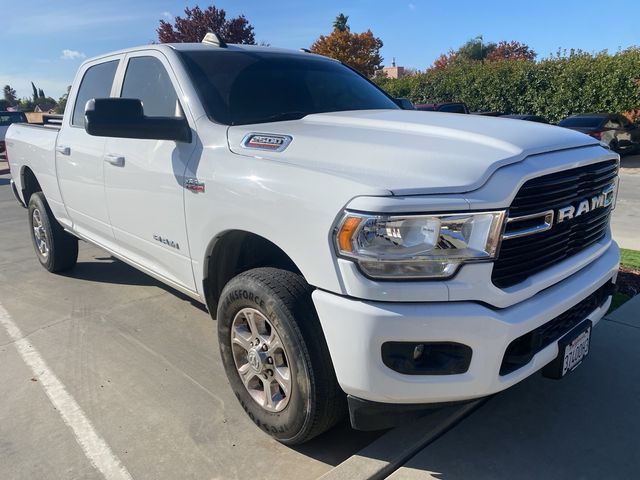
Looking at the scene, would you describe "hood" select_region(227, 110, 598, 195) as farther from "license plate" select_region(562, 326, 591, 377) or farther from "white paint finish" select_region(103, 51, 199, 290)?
"license plate" select_region(562, 326, 591, 377)

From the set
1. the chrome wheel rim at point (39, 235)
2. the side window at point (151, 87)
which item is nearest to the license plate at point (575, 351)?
the side window at point (151, 87)

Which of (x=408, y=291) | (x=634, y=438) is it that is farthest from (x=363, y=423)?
(x=634, y=438)

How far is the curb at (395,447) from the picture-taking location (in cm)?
245

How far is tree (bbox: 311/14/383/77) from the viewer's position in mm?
48125

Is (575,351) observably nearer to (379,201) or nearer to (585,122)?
(379,201)

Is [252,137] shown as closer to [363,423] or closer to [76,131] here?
[363,423]

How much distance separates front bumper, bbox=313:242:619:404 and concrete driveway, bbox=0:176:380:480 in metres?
0.77

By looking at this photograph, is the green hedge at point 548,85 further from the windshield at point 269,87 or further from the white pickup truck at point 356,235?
the white pickup truck at point 356,235

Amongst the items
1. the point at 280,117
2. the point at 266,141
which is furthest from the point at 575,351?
the point at 280,117

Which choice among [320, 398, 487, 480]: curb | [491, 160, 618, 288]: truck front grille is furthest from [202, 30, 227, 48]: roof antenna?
[320, 398, 487, 480]: curb

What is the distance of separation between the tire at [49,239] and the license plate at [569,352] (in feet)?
15.6

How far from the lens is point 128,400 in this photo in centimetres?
319

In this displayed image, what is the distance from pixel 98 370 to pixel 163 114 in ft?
5.75

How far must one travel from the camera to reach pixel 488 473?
2428mm
